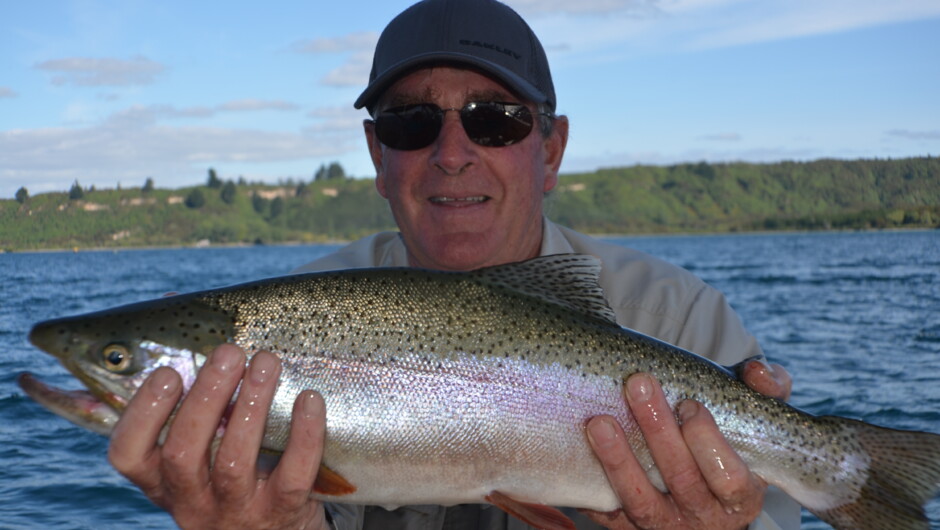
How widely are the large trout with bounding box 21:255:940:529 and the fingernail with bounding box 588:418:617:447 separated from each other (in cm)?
7

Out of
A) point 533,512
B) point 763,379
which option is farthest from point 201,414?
point 763,379

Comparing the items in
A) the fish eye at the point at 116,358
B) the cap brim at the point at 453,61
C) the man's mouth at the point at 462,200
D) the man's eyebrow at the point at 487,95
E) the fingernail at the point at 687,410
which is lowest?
the fingernail at the point at 687,410

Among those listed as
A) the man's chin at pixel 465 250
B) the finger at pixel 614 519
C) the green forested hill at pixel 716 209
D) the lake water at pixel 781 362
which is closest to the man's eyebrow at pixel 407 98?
the man's chin at pixel 465 250

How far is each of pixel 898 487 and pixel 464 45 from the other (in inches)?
114

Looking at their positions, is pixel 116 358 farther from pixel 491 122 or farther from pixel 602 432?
pixel 491 122

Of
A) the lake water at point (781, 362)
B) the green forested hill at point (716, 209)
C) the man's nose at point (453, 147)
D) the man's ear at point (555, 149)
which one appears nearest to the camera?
the man's nose at point (453, 147)

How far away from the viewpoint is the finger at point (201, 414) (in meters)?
3.04

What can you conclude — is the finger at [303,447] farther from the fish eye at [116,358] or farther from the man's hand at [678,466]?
the man's hand at [678,466]

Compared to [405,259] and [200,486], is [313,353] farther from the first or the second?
[405,259]

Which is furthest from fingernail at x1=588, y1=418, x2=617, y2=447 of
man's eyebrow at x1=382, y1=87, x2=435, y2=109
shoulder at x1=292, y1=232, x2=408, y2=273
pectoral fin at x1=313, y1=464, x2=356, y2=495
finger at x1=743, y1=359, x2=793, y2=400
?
shoulder at x1=292, y1=232, x2=408, y2=273

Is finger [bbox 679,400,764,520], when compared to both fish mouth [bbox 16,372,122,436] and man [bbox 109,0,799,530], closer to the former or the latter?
man [bbox 109,0,799,530]

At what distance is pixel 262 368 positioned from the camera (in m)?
3.04

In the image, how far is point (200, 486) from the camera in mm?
3205

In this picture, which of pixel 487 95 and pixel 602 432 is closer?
pixel 602 432
